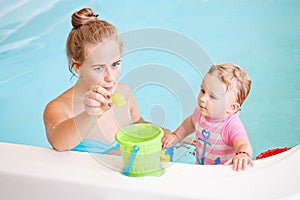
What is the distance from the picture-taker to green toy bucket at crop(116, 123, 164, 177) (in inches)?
39.2

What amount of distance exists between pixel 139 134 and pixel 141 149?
7cm

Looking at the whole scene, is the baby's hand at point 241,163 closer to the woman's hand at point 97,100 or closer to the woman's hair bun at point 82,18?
the woman's hand at point 97,100

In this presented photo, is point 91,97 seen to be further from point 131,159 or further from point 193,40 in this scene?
point 193,40

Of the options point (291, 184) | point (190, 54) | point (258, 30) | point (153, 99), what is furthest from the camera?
point (258, 30)

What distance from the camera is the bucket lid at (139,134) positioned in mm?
1012

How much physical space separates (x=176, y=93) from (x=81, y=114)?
23 centimetres

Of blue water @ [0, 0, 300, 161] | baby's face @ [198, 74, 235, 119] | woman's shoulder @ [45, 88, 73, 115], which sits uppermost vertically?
blue water @ [0, 0, 300, 161]

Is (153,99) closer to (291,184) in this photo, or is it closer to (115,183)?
(115,183)

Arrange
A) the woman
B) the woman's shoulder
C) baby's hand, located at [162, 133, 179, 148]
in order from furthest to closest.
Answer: the woman's shoulder → baby's hand, located at [162, 133, 179, 148] → the woman

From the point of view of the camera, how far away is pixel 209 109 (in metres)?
1.30

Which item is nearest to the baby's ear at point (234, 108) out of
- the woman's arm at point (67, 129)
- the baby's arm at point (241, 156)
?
the baby's arm at point (241, 156)

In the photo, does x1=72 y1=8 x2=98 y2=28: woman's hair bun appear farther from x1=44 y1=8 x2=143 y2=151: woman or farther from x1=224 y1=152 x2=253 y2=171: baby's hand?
x1=224 y1=152 x2=253 y2=171: baby's hand

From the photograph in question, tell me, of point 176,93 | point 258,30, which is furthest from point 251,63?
point 176,93

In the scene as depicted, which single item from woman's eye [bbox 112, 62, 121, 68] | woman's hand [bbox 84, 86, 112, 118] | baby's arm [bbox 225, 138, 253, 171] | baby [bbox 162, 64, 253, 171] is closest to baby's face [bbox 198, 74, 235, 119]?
baby [bbox 162, 64, 253, 171]
